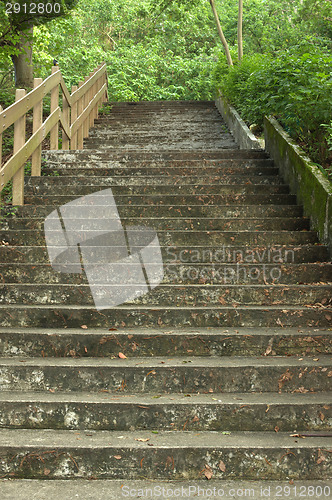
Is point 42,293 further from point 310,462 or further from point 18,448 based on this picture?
point 310,462

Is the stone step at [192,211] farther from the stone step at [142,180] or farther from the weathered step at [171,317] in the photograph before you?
the weathered step at [171,317]

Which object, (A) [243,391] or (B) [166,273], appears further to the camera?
(B) [166,273]

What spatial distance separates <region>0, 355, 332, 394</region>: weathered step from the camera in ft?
11.5

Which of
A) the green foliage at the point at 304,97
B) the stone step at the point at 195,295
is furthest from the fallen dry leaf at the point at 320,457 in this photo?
the green foliage at the point at 304,97

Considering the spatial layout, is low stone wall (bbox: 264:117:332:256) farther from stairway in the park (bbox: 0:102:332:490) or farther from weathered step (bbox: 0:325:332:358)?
weathered step (bbox: 0:325:332:358)

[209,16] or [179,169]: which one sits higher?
[209,16]

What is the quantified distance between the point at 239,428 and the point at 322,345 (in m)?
0.97

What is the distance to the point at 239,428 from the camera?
10.8 ft

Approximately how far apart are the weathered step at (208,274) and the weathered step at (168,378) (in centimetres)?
120

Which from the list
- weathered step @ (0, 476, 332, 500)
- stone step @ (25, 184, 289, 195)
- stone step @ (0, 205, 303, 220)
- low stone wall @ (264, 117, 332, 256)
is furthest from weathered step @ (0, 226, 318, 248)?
weathered step @ (0, 476, 332, 500)

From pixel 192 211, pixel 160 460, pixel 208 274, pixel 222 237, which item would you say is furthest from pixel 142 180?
pixel 160 460

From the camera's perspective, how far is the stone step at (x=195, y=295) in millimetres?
4375

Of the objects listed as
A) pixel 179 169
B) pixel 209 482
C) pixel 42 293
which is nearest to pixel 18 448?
pixel 209 482

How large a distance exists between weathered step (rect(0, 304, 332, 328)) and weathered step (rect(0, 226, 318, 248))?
1.24 meters
